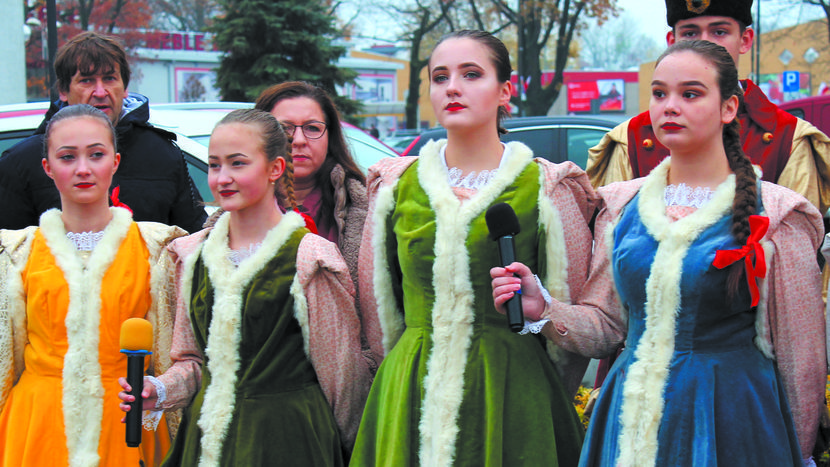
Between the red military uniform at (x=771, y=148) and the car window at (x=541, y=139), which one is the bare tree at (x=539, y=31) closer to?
the car window at (x=541, y=139)

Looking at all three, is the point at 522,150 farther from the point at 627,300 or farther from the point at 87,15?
the point at 87,15

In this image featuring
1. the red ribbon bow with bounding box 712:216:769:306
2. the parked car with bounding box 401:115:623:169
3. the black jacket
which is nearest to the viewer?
the red ribbon bow with bounding box 712:216:769:306

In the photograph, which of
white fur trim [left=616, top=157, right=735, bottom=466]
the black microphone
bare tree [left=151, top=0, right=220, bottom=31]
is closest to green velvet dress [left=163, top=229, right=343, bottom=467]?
the black microphone

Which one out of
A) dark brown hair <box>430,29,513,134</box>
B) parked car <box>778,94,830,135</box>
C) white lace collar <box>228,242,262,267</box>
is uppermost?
parked car <box>778,94,830,135</box>

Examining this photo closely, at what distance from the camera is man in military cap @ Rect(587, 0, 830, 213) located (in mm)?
3012

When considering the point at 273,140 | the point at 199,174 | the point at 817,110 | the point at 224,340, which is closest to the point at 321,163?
the point at 273,140

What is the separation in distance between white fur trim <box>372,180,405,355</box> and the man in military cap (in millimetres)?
1054

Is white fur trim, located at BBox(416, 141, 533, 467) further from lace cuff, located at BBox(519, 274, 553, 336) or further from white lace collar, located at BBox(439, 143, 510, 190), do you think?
lace cuff, located at BBox(519, 274, 553, 336)

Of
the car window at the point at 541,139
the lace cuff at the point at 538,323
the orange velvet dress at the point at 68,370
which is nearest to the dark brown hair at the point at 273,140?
the orange velvet dress at the point at 68,370

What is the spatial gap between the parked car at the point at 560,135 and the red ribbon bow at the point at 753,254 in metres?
6.84

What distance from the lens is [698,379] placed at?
2.43 m

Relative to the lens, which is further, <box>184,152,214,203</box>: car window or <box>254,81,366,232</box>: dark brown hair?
<box>184,152,214,203</box>: car window

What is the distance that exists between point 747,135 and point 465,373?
148cm

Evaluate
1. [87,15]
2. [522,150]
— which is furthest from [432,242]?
[87,15]
